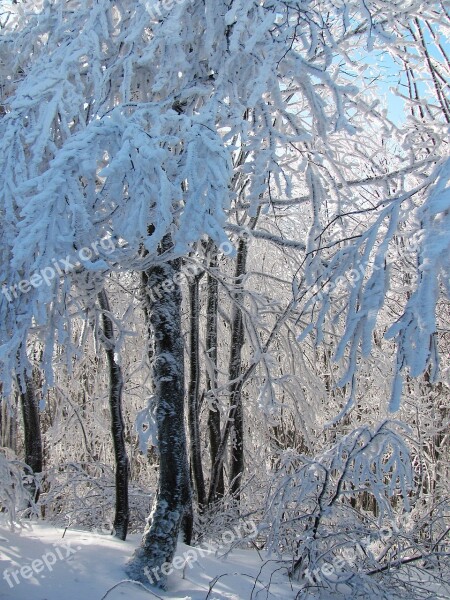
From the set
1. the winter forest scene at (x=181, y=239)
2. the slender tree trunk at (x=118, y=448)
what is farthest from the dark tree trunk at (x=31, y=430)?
the slender tree trunk at (x=118, y=448)

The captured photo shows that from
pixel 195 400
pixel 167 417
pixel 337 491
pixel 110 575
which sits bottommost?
pixel 110 575

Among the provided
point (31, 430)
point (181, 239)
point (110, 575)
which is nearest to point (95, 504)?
point (31, 430)

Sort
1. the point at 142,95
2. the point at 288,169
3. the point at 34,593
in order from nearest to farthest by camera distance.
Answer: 1. the point at 34,593
2. the point at 142,95
3. the point at 288,169

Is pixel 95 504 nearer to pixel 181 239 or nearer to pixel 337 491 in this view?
pixel 337 491

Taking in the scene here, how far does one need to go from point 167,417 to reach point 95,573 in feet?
3.43

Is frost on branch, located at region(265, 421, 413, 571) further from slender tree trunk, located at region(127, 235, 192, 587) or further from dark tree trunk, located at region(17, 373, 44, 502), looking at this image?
dark tree trunk, located at region(17, 373, 44, 502)

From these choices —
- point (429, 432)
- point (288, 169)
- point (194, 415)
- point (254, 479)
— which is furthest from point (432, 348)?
point (429, 432)

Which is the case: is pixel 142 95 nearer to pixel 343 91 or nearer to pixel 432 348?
pixel 343 91

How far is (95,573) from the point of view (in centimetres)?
341

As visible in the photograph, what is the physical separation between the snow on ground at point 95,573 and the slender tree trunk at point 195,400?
5.72 ft

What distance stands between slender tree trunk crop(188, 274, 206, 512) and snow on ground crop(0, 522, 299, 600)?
5.72ft

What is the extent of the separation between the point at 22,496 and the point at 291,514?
2.07 metres

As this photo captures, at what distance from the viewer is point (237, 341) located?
6836mm

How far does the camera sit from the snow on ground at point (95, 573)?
3.17m
